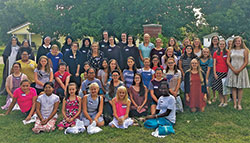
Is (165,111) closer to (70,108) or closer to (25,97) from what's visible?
(70,108)

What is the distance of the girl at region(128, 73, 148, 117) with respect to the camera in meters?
6.26

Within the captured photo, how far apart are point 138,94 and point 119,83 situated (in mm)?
537

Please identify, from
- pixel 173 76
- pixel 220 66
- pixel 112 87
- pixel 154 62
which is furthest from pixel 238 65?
pixel 112 87

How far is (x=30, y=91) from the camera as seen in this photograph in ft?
20.1

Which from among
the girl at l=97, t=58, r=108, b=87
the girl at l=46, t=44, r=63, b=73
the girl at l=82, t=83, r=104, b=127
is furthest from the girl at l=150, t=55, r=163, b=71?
the girl at l=46, t=44, r=63, b=73

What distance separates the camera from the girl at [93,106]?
5.53m

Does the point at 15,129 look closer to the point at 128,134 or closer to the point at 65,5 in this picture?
the point at 128,134

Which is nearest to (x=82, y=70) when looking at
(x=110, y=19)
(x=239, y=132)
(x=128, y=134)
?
(x=128, y=134)

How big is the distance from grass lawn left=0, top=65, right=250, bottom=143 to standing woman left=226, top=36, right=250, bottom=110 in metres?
0.80

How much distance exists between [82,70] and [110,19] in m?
13.5

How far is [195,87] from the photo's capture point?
655cm

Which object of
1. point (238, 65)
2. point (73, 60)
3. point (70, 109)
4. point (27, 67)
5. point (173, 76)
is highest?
point (73, 60)

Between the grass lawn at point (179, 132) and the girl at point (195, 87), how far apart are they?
33cm

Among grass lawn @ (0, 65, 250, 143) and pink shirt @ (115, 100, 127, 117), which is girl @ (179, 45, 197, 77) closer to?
grass lawn @ (0, 65, 250, 143)
